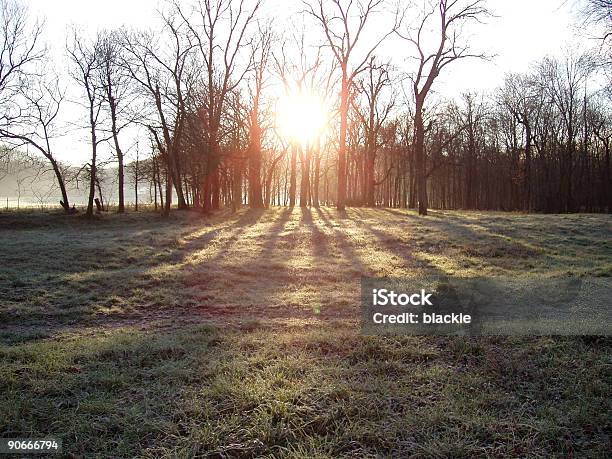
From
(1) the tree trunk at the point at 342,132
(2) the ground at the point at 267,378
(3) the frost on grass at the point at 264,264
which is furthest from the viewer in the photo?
(1) the tree trunk at the point at 342,132

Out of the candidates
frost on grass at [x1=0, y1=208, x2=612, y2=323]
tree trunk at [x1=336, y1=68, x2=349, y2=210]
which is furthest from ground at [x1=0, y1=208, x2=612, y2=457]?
tree trunk at [x1=336, y1=68, x2=349, y2=210]

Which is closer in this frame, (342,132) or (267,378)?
(267,378)

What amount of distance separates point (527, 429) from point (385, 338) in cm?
207

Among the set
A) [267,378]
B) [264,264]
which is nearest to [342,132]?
[264,264]

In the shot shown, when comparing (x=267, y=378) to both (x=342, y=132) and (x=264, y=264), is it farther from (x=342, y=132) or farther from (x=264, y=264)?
(x=342, y=132)

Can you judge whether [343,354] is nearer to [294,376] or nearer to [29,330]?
[294,376]

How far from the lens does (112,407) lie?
3.49 metres

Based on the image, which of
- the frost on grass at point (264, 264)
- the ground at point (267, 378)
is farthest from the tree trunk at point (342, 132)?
the ground at point (267, 378)

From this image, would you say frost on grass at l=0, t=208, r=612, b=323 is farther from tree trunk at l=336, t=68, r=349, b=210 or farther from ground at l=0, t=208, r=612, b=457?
tree trunk at l=336, t=68, r=349, b=210

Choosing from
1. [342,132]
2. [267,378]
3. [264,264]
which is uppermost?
[342,132]

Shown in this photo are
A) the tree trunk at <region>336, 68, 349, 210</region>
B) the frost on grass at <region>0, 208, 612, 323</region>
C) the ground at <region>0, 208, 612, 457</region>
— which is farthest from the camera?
the tree trunk at <region>336, 68, 349, 210</region>

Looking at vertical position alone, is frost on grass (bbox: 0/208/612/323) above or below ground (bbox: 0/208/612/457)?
above

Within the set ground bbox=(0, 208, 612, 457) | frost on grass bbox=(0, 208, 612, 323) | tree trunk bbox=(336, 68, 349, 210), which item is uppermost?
tree trunk bbox=(336, 68, 349, 210)

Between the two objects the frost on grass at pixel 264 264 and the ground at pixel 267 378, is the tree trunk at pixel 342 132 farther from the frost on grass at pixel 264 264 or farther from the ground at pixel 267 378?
the ground at pixel 267 378
